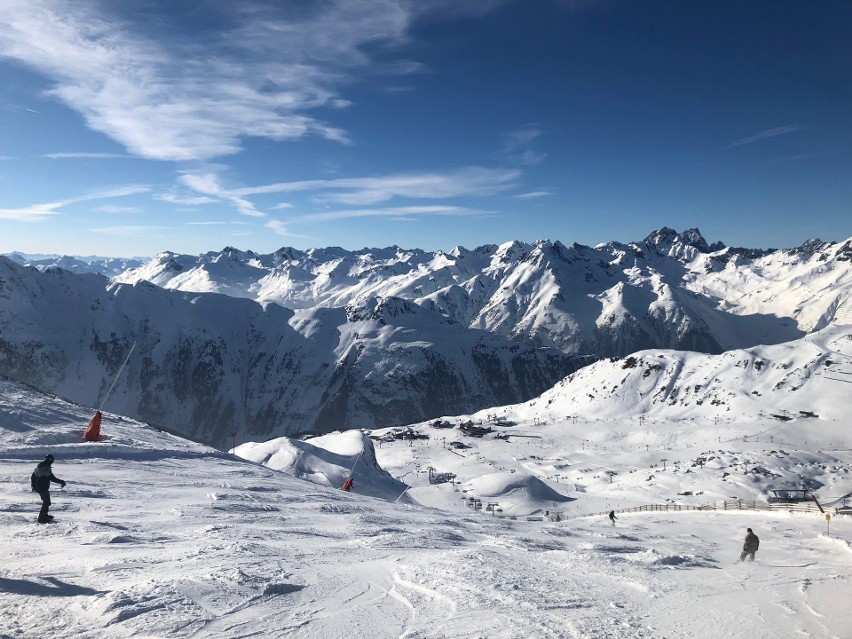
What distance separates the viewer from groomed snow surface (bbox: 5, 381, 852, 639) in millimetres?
7648

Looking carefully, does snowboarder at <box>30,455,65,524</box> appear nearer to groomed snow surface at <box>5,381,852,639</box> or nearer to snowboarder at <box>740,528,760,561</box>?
groomed snow surface at <box>5,381,852,639</box>

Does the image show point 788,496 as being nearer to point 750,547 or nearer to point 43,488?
point 750,547

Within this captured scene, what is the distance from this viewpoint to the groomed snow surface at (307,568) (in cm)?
765

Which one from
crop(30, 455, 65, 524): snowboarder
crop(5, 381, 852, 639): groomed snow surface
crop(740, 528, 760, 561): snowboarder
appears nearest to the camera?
crop(5, 381, 852, 639): groomed snow surface

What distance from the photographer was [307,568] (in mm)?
10359

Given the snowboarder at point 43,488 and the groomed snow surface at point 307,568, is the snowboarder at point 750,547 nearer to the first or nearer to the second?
the groomed snow surface at point 307,568

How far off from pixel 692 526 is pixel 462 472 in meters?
54.0

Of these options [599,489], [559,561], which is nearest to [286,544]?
[559,561]

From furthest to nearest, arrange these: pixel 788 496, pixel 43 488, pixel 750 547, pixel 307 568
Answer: pixel 788 496 < pixel 750 547 < pixel 43 488 < pixel 307 568

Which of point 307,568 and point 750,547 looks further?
point 750,547

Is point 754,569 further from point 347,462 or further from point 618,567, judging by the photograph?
point 347,462

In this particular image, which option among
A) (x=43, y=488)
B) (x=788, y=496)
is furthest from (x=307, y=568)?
(x=788, y=496)

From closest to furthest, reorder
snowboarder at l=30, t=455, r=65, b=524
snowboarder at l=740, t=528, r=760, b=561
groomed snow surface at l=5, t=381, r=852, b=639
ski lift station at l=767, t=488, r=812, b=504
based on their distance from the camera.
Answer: groomed snow surface at l=5, t=381, r=852, b=639 → snowboarder at l=30, t=455, r=65, b=524 → snowboarder at l=740, t=528, r=760, b=561 → ski lift station at l=767, t=488, r=812, b=504

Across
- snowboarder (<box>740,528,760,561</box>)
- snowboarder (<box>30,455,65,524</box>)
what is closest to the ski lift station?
snowboarder (<box>740,528,760,561</box>)
